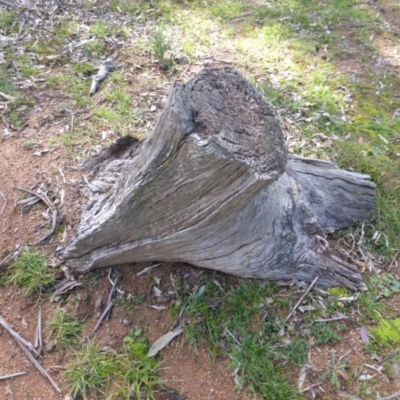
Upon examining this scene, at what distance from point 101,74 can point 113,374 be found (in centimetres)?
377

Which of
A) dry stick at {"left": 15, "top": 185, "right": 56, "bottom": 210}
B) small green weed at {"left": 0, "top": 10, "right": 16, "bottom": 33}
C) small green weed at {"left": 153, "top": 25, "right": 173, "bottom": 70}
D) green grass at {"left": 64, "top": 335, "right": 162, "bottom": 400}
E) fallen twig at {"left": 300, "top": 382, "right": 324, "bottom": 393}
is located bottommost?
fallen twig at {"left": 300, "top": 382, "right": 324, "bottom": 393}

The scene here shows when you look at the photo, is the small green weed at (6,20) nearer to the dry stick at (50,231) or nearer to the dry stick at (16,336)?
the dry stick at (50,231)

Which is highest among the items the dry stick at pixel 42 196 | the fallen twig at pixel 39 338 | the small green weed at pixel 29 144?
the small green weed at pixel 29 144

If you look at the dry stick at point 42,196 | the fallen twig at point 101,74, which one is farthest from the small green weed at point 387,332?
the fallen twig at point 101,74

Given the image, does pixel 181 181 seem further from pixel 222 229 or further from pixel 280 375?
pixel 280 375

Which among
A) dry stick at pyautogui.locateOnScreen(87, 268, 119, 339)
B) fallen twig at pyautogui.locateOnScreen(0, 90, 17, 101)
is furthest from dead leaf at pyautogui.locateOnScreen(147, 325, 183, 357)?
fallen twig at pyautogui.locateOnScreen(0, 90, 17, 101)

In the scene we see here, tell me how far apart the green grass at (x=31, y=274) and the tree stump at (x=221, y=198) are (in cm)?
25

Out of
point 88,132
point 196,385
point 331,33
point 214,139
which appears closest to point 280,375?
point 196,385

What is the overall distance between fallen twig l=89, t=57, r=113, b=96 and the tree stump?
1.69 m

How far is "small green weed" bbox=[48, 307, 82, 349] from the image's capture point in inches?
112

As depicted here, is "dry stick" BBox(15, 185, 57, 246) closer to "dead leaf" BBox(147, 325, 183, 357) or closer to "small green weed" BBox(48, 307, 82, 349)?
"small green weed" BBox(48, 307, 82, 349)

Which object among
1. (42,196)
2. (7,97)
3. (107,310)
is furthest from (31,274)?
(7,97)

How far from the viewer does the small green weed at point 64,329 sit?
9.33 ft

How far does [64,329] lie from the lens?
113 inches
